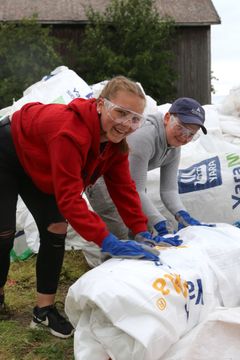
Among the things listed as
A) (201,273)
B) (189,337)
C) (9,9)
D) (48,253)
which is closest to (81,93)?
(48,253)

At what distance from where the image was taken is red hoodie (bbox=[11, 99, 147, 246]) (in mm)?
2189

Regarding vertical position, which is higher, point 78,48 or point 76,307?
point 76,307

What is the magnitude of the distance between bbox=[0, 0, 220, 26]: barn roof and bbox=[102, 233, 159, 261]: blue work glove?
38.0ft

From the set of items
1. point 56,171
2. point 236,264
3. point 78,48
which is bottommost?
point 78,48

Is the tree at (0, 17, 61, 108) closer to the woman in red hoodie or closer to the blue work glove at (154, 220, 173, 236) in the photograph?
the blue work glove at (154, 220, 173, 236)

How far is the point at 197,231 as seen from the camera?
2637mm

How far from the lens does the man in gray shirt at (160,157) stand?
2768 mm

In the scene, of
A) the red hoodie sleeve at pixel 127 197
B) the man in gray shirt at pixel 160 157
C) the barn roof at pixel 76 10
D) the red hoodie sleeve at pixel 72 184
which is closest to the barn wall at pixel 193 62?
the barn roof at pixel 76 10

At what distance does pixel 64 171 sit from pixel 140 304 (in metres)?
0.58

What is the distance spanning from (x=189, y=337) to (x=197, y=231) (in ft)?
2.35

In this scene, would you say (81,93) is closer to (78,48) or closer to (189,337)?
(189,337)

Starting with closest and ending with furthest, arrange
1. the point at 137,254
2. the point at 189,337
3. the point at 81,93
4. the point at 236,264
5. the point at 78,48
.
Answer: the point at 189,337 < the point at 137,254 < the point at 236,264 < the point at 81,93 < the point at 78,48

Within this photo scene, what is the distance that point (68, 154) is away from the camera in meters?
2.18

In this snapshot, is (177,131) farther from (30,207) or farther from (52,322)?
(52,322)
